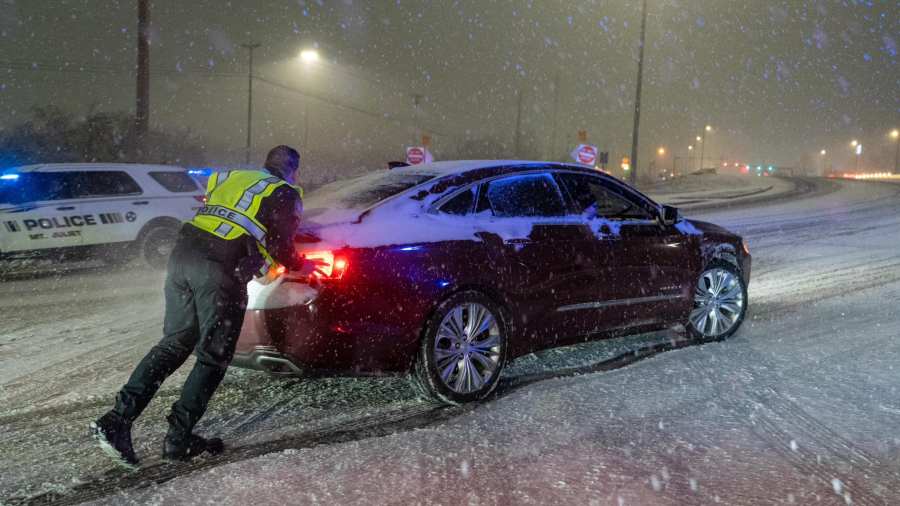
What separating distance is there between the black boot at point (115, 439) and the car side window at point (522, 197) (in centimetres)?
256

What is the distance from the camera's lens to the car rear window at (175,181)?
12250 millimetres

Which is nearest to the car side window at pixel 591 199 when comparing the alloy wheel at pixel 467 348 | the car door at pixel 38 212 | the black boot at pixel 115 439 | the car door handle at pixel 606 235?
the car door handle at pixel 606 235

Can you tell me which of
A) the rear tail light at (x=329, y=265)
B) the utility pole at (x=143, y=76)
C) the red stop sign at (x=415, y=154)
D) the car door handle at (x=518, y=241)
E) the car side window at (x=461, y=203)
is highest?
the utility pole at (x=143, y=76)

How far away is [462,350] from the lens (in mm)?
4980

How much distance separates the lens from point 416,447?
4203mm

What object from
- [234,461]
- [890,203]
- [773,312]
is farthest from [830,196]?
[234,461]

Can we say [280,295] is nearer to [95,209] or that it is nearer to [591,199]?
[591,199]

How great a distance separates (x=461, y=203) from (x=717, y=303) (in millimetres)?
2890

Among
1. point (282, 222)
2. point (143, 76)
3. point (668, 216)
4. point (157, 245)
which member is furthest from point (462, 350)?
point (143, 76)

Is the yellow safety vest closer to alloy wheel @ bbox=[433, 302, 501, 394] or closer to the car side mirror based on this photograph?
alloy wheel @ bbox=[433, 302, 501, 394]

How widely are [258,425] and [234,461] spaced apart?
23.0 inches

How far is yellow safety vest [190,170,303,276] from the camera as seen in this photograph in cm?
406

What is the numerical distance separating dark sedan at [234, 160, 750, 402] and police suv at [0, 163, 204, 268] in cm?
685

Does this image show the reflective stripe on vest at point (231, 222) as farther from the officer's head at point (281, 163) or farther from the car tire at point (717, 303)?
the car tire at point (717, 303)
